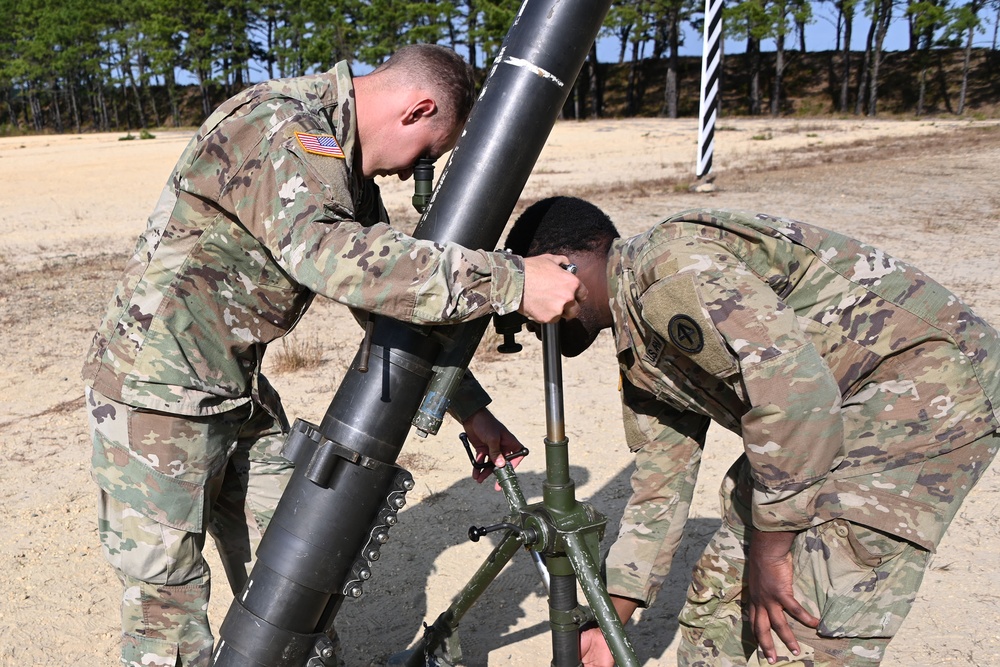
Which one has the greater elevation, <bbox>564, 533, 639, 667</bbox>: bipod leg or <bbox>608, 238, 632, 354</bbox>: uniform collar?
<bbox>608, 238, 632, 354</bbox>: uniform collar

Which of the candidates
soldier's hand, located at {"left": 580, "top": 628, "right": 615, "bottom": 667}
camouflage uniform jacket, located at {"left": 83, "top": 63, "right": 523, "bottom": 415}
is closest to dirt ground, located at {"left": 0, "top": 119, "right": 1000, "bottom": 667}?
soldier's hand, located at {"left": 580, "top": 628, "right": 615, "bottom": 667}

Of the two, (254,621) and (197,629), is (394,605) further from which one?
(254,621)

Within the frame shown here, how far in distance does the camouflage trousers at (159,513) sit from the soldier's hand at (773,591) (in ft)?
5.13

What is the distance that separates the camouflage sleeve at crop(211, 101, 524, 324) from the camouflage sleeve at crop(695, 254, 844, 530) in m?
0.48

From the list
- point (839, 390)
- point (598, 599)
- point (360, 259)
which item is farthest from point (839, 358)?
point (360, 259)

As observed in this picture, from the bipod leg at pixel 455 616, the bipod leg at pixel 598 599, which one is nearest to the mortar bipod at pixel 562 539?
the bipod leg at pixel 598 599

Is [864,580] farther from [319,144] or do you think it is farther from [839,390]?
[319,144]

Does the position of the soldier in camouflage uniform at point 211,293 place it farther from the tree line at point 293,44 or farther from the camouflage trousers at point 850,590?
the tree line at point 293,44

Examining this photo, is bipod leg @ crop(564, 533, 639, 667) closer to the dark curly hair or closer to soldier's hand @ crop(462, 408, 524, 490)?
soldier's hand @ crop(462, 408, 524, 490)

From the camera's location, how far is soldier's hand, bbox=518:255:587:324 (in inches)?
84.4

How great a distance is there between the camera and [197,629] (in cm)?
275

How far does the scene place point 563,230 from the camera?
246cm

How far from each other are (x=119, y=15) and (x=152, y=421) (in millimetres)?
65682

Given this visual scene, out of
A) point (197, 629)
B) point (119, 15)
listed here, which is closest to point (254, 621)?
point (197, 629)
